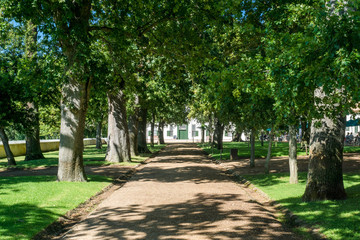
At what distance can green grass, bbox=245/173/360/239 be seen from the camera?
5.92 meters

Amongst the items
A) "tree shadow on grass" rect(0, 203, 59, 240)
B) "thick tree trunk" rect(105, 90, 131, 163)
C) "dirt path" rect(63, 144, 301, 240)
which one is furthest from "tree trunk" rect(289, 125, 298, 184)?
"thick tree trunk" rect(105, 90, 131, 163)

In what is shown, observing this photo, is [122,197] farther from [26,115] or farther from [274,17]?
[26,115]

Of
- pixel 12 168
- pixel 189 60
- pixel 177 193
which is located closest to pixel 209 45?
pixel 189 60

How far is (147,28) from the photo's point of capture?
1412cm

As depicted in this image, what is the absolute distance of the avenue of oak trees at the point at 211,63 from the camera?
5336 millimetres

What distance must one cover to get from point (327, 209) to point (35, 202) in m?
6.96

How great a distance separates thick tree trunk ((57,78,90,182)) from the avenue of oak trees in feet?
0.12

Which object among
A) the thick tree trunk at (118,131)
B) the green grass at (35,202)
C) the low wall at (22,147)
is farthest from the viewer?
the low wall at (22,147)

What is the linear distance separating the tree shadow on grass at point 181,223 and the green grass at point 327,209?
2.23ft

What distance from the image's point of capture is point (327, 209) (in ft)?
24.0

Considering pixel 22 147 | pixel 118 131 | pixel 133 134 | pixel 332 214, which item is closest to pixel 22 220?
pixel 332 214

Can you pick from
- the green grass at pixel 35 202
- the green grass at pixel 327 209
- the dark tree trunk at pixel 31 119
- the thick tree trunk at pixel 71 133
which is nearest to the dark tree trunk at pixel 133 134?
the dark tree trunk at pixel 31 119

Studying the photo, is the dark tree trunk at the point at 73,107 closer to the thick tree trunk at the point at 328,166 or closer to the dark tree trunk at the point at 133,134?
the thick tree trunk at the point at 328,166

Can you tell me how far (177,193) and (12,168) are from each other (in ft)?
40.7
